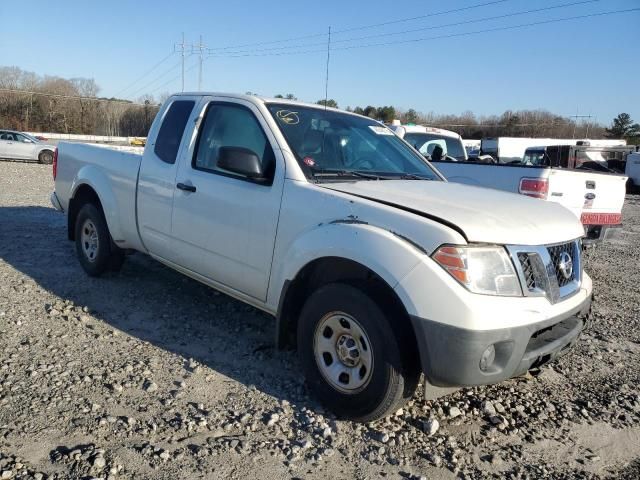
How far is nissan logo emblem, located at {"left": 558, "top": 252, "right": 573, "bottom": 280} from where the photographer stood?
3.23 m

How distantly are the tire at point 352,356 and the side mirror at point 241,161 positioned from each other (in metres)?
0.95

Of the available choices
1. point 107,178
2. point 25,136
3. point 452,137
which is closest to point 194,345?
point 107,178

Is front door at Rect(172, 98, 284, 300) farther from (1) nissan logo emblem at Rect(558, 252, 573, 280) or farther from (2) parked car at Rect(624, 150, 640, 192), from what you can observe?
(2) parked car at Rect(624, 150, 640, 192)

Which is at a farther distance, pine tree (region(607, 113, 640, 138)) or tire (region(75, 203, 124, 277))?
pine tree (region(607, 113, 640, 138))

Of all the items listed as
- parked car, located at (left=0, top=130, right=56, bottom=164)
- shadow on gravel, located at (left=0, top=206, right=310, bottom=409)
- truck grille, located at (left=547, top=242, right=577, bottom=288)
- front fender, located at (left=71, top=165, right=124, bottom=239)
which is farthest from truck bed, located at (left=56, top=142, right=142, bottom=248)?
parked car, located at (left=0, top=130, right=56, bottom=164)

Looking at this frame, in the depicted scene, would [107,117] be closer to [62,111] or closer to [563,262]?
[62,111]

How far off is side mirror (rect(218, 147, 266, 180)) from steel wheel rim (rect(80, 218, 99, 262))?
2.71 m

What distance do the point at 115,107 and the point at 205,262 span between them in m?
68.4

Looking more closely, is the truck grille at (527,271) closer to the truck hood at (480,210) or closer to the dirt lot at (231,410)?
the truck hood at (480,210)

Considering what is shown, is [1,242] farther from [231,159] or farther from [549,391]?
[549,391]

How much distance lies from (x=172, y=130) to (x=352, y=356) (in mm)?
2752

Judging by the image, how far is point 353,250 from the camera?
3039mm

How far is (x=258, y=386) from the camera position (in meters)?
3.62

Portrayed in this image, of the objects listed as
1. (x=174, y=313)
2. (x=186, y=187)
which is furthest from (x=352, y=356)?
(x=174, y=313)
